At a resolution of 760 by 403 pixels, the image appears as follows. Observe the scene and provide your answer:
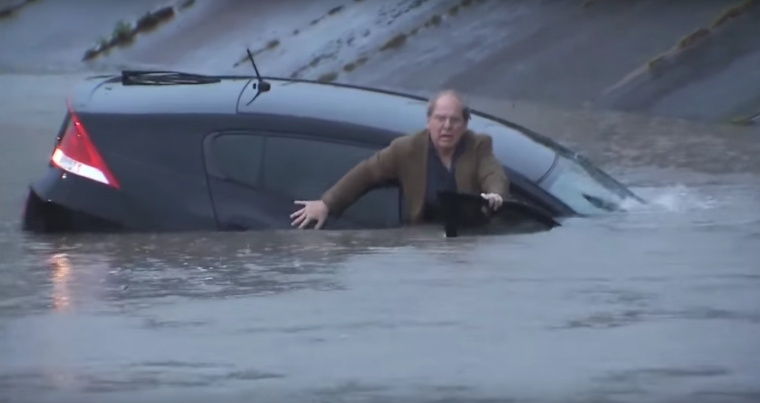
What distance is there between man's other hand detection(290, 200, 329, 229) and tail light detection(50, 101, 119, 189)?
89 cm

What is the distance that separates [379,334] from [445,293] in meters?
0.89

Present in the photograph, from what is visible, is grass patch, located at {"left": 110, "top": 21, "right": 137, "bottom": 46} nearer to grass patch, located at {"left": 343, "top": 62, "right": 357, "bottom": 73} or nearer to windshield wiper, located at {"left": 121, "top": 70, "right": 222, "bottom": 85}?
grass patch, located at {"left": 343, "top": 62, "right": 357, "bottom": 73}

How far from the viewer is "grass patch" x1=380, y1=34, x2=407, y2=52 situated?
2628 centimetres

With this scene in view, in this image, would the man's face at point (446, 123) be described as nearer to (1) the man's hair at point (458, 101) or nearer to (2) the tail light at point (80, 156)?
(1) the man's hair at point (458, 101)

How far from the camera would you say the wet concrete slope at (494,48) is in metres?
19.9

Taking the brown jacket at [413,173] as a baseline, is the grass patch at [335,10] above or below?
above

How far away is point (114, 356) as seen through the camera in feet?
20.4

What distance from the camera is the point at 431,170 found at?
8477mm

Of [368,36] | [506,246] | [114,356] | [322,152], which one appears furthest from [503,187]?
[368,36]

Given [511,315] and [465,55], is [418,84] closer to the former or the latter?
[465,55]

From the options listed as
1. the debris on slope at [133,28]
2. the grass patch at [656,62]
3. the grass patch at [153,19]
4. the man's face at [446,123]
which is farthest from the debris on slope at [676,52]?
the grass patch at [153,19]

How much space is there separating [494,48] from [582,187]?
15.1 meters

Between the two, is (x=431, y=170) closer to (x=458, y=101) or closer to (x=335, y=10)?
(x=458, y=101)

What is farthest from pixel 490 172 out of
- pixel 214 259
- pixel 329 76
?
pixel 329 76
